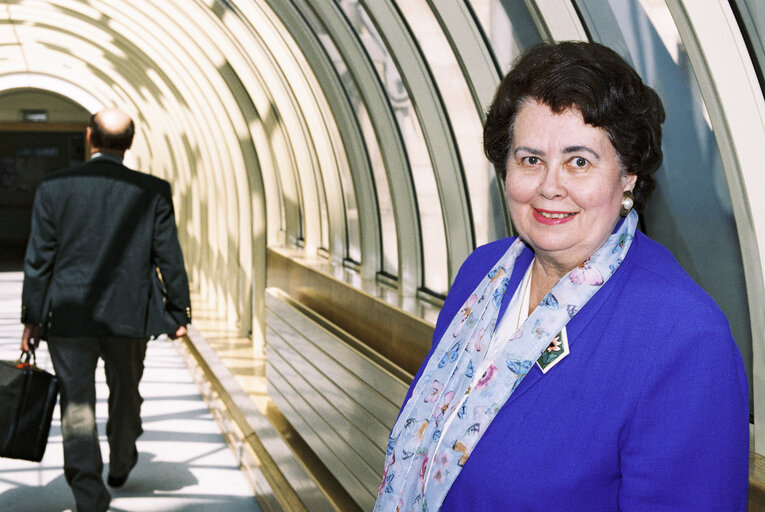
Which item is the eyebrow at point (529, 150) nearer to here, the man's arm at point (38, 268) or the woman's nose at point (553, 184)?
the woman's nose at point (553, 184)

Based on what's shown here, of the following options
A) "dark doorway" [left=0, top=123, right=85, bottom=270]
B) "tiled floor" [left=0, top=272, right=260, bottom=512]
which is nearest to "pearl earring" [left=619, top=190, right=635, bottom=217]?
"tiled floor" [left=0, top=272, right=260, bottom=512]

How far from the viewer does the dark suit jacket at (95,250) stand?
5.30m

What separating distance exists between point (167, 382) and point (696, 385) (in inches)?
367

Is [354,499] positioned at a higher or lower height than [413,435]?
lower

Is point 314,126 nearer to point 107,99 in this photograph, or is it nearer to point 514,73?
point 514,73

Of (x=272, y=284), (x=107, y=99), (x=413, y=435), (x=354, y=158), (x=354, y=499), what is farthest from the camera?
(x=107, y=99)

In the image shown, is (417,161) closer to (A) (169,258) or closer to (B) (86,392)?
(A) (169,258)

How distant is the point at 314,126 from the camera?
772 centimetres

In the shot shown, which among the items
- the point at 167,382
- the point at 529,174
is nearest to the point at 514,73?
the point at 529,174

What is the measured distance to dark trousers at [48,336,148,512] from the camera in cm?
539

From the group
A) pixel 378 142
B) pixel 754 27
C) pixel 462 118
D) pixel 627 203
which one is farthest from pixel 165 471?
pixel 627 203

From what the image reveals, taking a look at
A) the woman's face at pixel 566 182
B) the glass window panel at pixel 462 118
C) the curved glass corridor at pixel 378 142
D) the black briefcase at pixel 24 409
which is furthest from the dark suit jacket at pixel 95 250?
the woman's face at pixel 566 182

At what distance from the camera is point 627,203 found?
204cm

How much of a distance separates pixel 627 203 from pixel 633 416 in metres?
0.53
